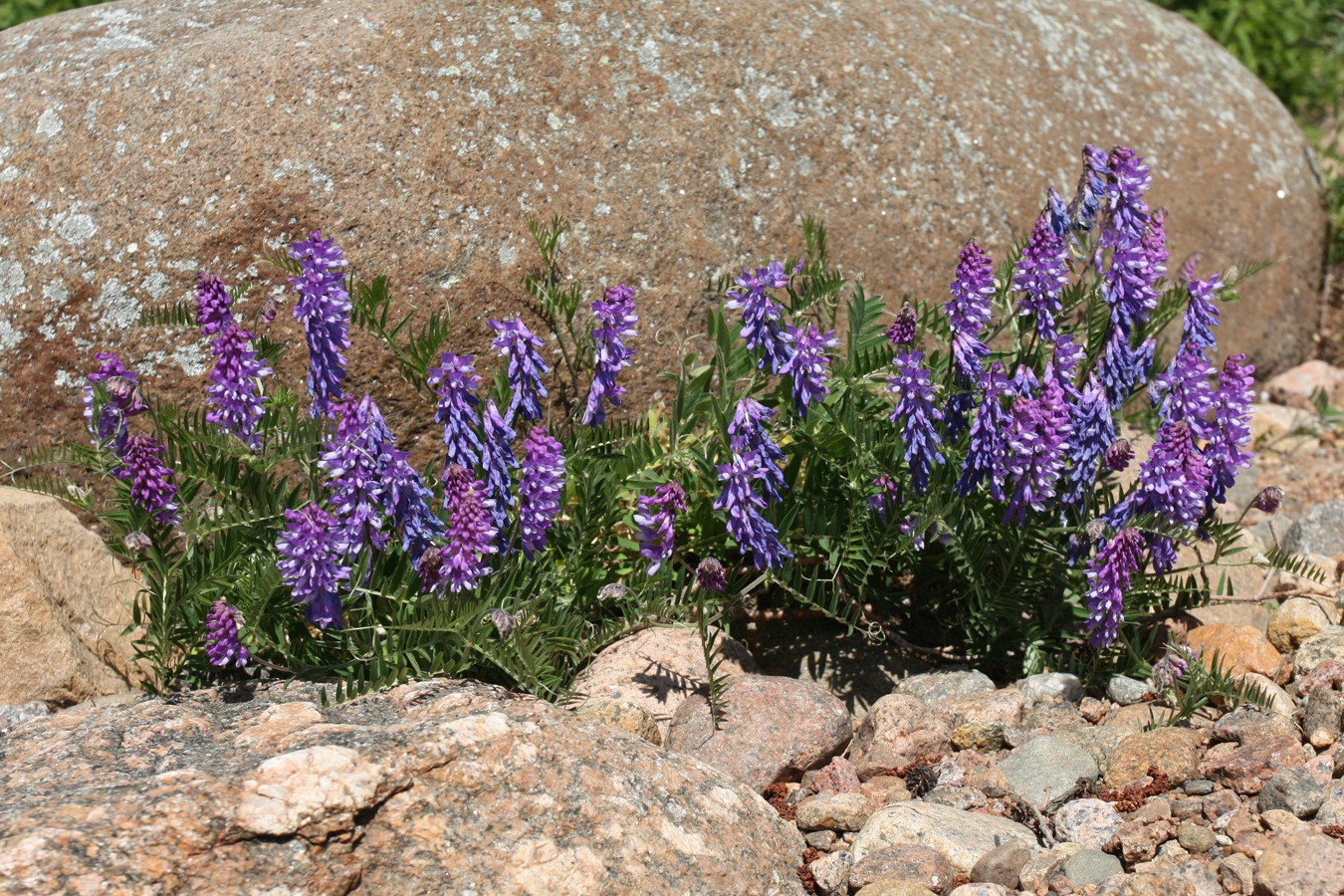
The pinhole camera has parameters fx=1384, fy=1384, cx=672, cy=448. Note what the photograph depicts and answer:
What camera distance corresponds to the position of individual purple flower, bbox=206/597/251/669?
9.84ft

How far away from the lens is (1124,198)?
3348 millimetres

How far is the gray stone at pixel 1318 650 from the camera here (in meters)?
3.42

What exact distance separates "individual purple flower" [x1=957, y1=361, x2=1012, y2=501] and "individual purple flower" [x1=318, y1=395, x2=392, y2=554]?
1.33 metres

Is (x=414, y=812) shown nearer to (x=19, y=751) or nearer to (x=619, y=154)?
(x=19, y=751)

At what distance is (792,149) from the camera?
4340 mm

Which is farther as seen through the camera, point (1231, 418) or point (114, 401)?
point (1231, 418)

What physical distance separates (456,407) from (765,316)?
2.41ft

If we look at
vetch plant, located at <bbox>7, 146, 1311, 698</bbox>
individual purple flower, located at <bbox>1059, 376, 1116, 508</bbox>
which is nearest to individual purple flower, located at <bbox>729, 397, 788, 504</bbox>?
vetch plant, located at <bbox>7, 146, 1311, 698</bbox>

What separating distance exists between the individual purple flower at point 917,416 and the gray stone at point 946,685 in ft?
1.73

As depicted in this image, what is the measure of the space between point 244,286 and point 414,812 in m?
1.62

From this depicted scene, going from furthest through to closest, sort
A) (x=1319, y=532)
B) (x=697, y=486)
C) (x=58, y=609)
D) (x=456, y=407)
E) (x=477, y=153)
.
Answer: (x=1319, y=532), (x=477, y=153), (x=697, y=486), (x=58, y=609), (x=456, y=407)

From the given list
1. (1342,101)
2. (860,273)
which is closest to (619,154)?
(860,273)

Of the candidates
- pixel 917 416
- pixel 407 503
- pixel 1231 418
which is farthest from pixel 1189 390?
pixel 407 503

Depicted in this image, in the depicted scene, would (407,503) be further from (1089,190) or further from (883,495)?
(1089,190)
